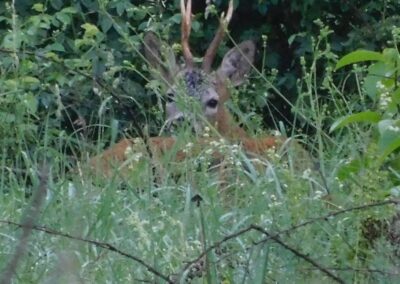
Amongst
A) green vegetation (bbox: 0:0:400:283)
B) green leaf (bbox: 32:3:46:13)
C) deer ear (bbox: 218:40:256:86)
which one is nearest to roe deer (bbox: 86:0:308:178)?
deer ear (bbox: 218:40:256:86)

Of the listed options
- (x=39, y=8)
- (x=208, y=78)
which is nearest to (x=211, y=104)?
(x=208, y=78)

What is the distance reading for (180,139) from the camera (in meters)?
5.57

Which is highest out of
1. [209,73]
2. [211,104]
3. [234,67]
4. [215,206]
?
[234,67]

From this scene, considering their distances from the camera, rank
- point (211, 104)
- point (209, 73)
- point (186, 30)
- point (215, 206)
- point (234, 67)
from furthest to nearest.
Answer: point (234, 67) < point (209, 73) < point (186, 30) < point (211, 104) < point (215, 206)

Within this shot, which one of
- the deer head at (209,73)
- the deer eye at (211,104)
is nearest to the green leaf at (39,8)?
the deer head at (209,73)

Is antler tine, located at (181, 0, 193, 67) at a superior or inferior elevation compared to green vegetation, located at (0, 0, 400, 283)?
superior

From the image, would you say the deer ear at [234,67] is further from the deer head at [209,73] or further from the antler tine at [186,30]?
the antler tine at [186,30]

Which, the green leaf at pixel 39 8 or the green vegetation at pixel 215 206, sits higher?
the green leaf at pixel 39 8

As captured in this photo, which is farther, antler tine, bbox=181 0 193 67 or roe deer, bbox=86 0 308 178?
antler tine, bbox=181 0 193 67

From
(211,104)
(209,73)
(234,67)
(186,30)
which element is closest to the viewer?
(211,104)

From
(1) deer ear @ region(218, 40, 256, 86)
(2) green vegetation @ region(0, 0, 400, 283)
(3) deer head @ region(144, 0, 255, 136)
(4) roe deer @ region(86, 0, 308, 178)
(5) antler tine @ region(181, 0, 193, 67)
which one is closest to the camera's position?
(2) green vegetation @ region(0, 0, 400, 283)

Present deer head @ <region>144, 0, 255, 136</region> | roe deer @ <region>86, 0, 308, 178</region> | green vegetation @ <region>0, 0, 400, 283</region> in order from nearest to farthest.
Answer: green vegetation @ <region>0, 0, 400, 283</region>, roe deer @ <region>86, 0, 308, 178</region>, deer head @ <region>144, 0, 255, 136</region>

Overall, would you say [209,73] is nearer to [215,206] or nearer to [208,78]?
[208,78]

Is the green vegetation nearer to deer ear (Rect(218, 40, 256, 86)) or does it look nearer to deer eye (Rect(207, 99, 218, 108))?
deer eye (Rect(207, 99, 218, 108))
